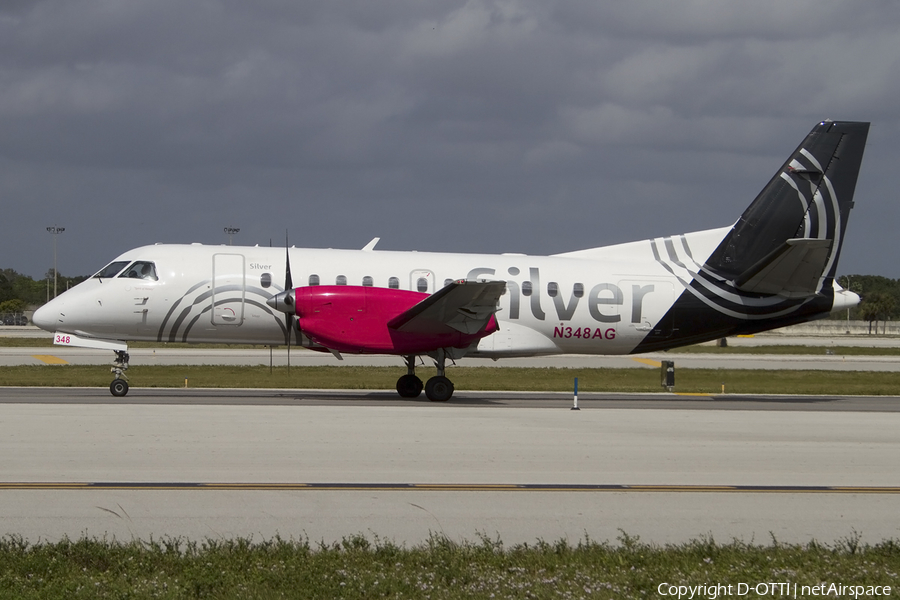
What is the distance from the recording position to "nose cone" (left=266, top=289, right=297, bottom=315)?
822 inches

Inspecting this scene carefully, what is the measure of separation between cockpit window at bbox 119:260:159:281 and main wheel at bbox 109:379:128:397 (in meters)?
2.71

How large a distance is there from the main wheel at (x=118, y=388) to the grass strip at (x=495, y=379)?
16.9ft

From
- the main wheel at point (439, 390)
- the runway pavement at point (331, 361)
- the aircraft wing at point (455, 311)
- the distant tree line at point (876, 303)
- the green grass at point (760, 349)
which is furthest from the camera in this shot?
the distant tree line at point (876, 303)

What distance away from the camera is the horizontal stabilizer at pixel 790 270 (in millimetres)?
21297

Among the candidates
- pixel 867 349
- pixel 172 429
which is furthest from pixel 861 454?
pixel 867 349

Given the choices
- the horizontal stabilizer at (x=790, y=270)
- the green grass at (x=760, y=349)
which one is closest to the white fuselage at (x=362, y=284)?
the horizontal stabilizer at (x=790, y=270)

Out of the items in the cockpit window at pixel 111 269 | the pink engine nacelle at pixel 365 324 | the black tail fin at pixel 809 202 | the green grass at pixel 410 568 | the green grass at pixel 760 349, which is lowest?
the green grass at pixel 410 568

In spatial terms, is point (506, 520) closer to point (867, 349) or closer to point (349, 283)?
point (349, 283)

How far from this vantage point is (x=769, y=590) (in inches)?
258

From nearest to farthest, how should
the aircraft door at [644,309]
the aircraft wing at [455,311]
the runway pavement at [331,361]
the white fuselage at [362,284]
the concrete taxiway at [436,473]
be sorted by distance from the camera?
Result: the concrete taxiway at [436,473] < the aircraft wing at [455,311] < the white fuselage at [362,284] < the aircraft door at [644,309] < the runway pavement at [331,361]

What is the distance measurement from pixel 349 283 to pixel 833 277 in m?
12.9

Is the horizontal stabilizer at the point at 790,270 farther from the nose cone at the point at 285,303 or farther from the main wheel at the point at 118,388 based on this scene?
the main wheel at the point at 118,388

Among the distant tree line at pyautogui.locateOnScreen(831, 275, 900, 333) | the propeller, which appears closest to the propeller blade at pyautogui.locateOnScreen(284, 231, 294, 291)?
the propeller

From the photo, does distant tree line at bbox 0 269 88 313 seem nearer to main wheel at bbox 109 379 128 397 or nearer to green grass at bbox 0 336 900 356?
green grass at bbox 0 336 900 356
